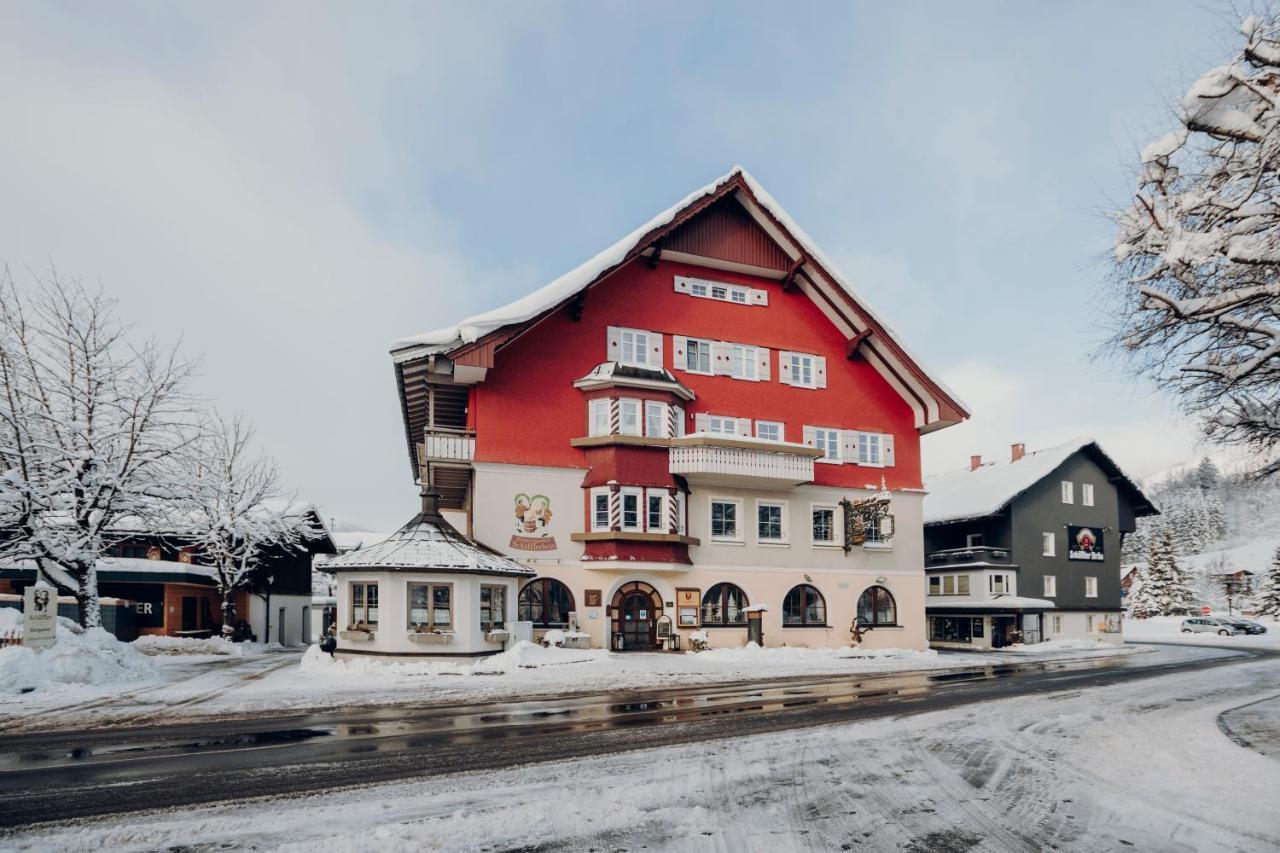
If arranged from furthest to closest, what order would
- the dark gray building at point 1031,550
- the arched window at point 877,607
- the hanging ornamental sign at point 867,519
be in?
the dark gray building at point 1031,550
the arched window at point 877,607
the hanging ornamental sign at point 867,519

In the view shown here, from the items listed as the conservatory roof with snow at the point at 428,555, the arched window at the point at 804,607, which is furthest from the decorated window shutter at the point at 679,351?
the conservatory roof with snow at the point at 428,555

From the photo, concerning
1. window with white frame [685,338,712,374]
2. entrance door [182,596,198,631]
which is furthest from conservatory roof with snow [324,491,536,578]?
entrance door [182,596,198,631]

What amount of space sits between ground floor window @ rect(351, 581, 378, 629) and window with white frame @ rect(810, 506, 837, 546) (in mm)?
17541

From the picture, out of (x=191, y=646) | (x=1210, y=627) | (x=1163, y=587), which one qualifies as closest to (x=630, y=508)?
(x=191, y=646)

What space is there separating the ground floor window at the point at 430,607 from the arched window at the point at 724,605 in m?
10.4

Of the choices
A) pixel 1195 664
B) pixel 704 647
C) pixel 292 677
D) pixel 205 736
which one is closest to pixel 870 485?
pixel 704 647

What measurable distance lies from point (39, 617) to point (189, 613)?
869 inches

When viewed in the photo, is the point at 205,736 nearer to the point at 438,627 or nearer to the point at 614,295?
the point at 438,627

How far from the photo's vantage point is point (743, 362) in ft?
114

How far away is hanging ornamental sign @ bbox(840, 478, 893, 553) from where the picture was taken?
34844 mm

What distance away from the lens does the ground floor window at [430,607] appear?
84.6ft

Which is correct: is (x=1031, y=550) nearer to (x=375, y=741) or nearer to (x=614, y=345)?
(x=614, y=345)

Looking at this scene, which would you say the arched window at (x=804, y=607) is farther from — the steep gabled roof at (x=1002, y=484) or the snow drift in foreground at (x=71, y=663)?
the snow drift in foreground at (x=71, y=663)

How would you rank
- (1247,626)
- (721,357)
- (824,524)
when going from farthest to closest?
(1247,626), (824,524), (721,357)
